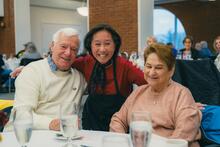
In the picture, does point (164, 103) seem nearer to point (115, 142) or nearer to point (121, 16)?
point (115, 142)

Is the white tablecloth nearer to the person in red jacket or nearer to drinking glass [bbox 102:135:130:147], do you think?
drinking glass [bbox 102:135:130:147]

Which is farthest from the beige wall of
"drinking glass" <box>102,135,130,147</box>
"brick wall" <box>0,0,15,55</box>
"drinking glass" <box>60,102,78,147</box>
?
"drinking glass" <box>102,135,130,147</box>

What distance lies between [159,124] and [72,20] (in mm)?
14467

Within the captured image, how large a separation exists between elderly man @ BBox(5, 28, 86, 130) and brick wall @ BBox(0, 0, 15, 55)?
401 inches

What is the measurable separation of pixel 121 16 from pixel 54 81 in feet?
21.9

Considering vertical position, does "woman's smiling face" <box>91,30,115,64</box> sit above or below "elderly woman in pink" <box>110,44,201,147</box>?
above

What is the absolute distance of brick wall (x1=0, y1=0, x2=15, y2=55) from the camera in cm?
1199

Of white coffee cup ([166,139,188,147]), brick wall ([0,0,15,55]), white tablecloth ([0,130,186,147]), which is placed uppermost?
brick wall ([0,0,15,55])

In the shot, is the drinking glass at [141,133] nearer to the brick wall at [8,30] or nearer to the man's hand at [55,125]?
the man's hand at [55,125]

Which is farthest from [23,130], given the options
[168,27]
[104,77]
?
[168,27]

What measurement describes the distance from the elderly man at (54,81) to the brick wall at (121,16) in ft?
20.3

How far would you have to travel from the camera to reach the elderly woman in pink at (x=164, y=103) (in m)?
1.83

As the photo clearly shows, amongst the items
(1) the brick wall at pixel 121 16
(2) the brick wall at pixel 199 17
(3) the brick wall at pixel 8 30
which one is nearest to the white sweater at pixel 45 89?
(1) the brick wall at pixel 121 16

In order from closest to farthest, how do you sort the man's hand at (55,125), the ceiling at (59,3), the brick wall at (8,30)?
the man's hand at (55,125), the brick wall at (8,30), the ceiling at (59,3)
